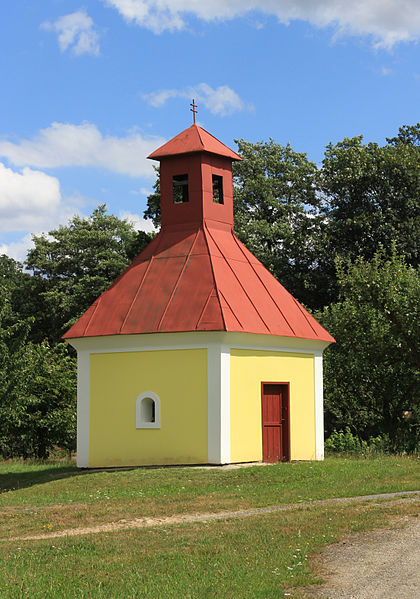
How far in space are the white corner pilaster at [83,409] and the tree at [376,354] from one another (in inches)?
352

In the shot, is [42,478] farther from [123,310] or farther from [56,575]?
[56,575]

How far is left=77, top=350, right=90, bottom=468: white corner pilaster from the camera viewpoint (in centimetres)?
1914

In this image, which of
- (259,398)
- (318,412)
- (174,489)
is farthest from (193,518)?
(318,412)

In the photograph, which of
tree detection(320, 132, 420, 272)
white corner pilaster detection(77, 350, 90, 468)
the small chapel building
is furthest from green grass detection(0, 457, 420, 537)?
tree detection(320, 132, 420, 272)

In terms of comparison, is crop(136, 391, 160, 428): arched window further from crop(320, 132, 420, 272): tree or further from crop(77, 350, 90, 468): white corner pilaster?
crop(320, 132, 420, 272): tree

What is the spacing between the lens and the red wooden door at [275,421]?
18.8 metres

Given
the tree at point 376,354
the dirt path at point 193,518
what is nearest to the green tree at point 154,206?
the tree at point 376,354

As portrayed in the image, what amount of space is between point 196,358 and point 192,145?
6.49 m

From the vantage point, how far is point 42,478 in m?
18.2

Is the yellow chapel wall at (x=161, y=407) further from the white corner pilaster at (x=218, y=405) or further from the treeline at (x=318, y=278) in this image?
the treeline at (x=318, y=278)

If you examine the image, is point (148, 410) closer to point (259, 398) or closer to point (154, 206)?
point (259, 398)

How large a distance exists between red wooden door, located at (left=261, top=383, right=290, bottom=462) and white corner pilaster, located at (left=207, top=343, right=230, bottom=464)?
1.36 meters

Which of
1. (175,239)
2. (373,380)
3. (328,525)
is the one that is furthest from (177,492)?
(373,380)

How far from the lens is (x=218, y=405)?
17.7m
